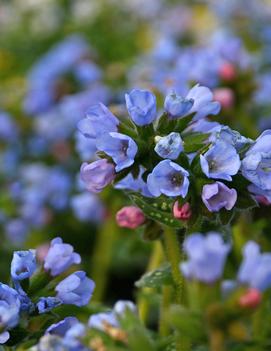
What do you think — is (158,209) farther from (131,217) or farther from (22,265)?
(22,265)

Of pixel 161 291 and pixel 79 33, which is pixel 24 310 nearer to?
pixel 161 291

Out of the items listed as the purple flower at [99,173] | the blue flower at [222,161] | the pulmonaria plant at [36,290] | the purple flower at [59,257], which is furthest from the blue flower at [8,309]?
the blue flower at [222,161]

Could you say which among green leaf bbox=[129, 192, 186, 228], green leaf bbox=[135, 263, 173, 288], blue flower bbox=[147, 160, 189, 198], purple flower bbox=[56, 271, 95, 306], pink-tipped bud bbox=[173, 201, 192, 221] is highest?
blue flower bbox=[147, 160, 189, 198]

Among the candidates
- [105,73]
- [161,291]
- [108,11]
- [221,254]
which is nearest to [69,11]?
[108,11]

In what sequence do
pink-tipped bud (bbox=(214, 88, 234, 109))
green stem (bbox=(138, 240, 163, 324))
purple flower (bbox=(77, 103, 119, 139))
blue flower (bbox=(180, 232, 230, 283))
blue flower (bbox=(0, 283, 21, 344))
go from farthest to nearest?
pink-tipped bud (bbox=(214, 88, 234, 109))
green stem (bbox=(138, 240, 163, 324))
purple flower (bbox=(77, 103, 119, 139))
blue flower (bbox=(0, 283, 21, 344))
blue flower (bbox=(180, 232, 230, 283))

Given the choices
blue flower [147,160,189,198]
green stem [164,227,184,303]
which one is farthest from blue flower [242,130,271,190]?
green stem [164,227,184,303]

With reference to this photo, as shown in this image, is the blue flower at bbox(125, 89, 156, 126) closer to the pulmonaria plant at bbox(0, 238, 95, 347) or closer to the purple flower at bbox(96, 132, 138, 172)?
the purple flower at bbox(96, 132, 138, 172)

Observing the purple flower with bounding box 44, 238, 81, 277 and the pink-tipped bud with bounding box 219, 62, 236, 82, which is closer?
the purple flower with bounding box 44, 238, 81, 277

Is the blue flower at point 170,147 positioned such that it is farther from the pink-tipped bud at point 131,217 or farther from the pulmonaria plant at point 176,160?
the pink-tipped bud at point 131,217
